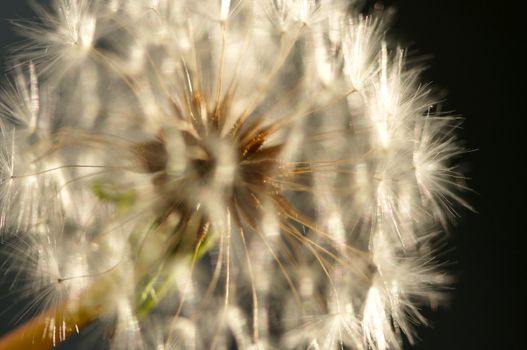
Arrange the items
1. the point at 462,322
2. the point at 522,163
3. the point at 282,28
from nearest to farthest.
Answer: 1. the point at 282,28
2. the point at 462,322
3. the point at 522,163

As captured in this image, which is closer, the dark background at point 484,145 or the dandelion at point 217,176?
the dandelion at point 217,176

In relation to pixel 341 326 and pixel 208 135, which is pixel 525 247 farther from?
pixel 208 135

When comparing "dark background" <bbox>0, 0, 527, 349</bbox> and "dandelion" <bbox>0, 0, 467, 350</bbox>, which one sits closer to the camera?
"dandelion" <bbox>0, 0, 467, 350</bbox>

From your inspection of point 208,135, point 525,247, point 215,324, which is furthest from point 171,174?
point 525,247
